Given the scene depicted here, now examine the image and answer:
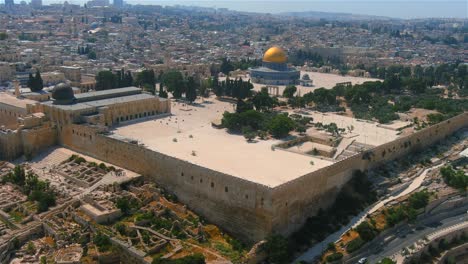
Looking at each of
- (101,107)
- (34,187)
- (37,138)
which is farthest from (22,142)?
(34,187)

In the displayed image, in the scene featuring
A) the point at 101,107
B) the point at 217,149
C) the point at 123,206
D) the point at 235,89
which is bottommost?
the point at 123,206

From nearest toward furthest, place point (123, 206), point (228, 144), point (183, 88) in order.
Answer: point (123, 206)
point (228, 144)
point (183, 88)

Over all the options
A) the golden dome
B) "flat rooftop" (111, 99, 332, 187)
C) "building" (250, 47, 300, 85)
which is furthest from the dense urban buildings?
the golden dome

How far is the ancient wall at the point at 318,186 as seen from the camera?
29047 mm

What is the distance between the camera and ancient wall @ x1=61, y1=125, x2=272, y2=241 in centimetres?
2884

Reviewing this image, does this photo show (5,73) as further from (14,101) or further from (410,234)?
(410,234)

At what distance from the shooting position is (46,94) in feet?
173

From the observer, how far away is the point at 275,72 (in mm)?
76062

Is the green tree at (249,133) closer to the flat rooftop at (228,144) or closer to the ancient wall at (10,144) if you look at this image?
the flat rooftop at (228,144)

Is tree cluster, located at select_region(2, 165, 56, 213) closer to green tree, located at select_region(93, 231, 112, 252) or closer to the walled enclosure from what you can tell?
the walled enclosure

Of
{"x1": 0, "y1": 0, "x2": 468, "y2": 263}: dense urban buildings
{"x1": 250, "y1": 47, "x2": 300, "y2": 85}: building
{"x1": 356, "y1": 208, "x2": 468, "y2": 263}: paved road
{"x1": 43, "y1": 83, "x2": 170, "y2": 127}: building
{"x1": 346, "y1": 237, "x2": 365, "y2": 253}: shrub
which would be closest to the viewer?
{"x1": 346, "y1": 237, "x2": 365, "y2": 253}: shrub

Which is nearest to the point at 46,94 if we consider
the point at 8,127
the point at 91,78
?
the point at 8,127

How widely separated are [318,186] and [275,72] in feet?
151

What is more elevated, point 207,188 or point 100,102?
point 100,102
